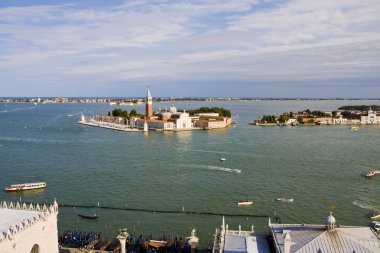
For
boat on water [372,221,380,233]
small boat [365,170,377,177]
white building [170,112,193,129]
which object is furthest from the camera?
white building [170,112,193,129]

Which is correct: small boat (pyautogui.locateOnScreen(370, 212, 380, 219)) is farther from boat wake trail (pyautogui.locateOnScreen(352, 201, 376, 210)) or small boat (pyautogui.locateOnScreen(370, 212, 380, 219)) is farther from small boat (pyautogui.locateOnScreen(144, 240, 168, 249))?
small boat (pyautogui.locateOnScreen(144, 240, 168, 249))

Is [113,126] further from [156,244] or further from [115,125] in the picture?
[156,244]

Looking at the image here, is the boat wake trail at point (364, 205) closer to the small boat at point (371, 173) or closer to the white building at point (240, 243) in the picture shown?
the small boat at point (371, 173)

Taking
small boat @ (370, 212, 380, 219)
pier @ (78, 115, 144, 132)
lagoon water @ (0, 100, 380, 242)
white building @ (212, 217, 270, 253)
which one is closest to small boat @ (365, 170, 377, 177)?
lagoon water @ (0, 100, 380, 242)

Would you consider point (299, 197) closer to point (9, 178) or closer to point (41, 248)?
point (41, 248)

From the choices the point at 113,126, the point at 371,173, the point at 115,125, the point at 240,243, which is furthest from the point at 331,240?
the point at 115,125

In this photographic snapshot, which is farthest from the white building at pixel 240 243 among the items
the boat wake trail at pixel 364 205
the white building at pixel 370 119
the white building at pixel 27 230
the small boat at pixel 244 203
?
the white building at pixel 370 119

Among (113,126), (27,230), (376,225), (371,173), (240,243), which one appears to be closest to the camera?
(27,230)

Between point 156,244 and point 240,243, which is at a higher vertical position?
point 240,243
